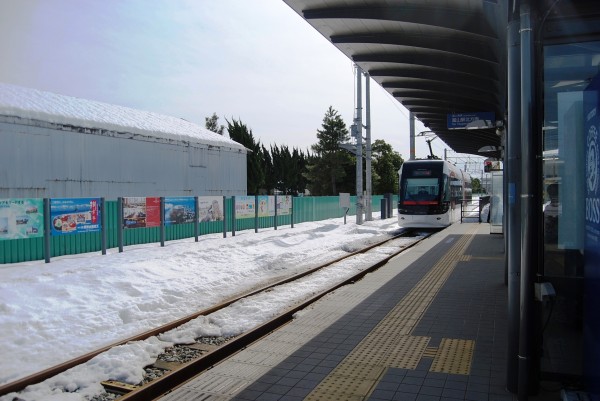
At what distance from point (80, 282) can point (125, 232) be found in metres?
5.19

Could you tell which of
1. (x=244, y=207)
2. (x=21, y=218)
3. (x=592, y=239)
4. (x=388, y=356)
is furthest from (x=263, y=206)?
(x=592, y=239)


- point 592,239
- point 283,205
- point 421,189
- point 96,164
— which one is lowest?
point 283,205

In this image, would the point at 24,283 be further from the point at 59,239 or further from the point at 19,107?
the point at 19,107

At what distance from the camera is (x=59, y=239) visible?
11.9m

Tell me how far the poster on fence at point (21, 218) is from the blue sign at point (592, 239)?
34.1 feet

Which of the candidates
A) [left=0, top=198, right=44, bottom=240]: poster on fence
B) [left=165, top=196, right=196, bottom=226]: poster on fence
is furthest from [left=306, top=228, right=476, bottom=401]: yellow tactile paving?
[left=165, top=196, right=196, bottom=226]: poster on fence

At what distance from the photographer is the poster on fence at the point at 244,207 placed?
18172 mm

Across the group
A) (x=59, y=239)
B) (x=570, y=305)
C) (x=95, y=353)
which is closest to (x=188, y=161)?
(x=59, y=239)

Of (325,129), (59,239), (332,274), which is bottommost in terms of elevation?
(332,274)

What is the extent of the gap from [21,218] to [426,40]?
950 cm

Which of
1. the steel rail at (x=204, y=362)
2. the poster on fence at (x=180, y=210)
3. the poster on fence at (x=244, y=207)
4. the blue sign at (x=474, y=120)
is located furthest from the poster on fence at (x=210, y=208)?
the steel rail at (x=204, y=362)

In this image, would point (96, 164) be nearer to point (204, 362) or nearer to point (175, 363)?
point (175, 363)

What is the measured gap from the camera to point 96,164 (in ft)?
65.4

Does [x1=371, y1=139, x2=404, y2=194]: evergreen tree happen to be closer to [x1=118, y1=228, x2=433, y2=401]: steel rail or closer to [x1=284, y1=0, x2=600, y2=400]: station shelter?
[x1=118, y1=228, x2=433, y2=401]: steel rail
